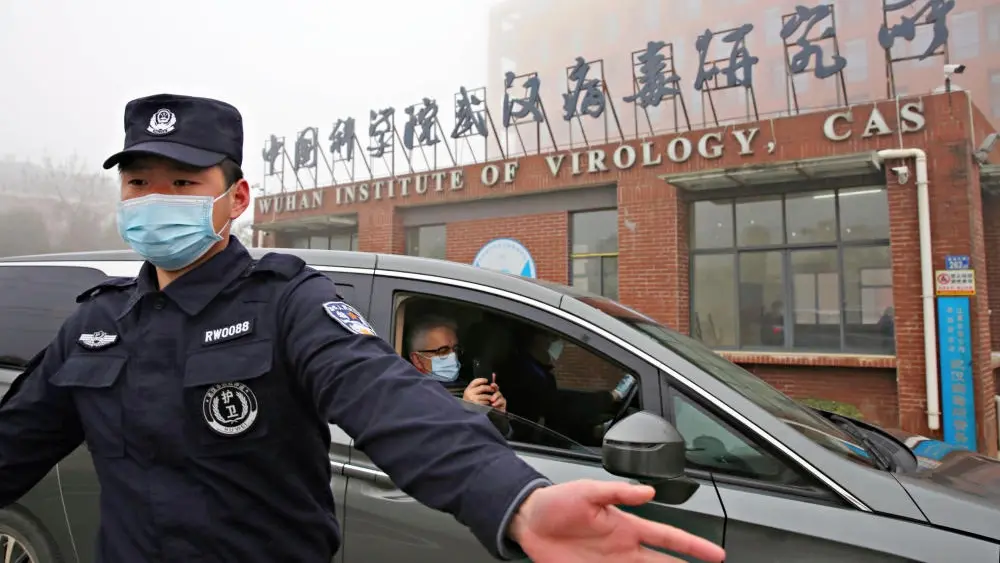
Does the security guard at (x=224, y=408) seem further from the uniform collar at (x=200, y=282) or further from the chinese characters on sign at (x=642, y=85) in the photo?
the chinese characters on sign at (x=642, y=85)

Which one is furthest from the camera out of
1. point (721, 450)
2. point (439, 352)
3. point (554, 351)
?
point (554, 351)

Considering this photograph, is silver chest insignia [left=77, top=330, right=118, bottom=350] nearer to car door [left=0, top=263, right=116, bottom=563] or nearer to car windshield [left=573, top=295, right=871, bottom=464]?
car door [left=0, top=263, right=116, bottom=563]

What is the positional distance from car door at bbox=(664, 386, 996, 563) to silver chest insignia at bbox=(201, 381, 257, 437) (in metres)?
1.17

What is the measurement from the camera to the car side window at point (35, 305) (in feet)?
8.17

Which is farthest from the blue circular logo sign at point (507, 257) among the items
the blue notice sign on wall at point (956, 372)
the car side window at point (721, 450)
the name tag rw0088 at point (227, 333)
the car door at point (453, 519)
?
the name tag rw0088 at point (227, 333)

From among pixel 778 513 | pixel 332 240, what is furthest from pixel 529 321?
pixel 332 240

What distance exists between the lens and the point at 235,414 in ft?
3.41

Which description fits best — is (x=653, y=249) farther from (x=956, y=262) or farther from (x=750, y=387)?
(x=750, y=387)

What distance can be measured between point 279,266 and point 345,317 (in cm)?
20

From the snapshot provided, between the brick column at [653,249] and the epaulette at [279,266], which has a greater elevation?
the brick column at [653,249]

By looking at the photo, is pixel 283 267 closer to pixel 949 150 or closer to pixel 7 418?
pixel 7 418

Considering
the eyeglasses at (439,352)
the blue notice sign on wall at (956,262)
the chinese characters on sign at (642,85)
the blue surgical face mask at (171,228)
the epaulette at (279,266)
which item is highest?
the chinese characters on sign at (642,85)

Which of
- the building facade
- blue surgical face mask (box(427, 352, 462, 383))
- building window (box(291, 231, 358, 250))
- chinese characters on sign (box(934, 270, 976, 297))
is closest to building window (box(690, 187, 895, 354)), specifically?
the building facade

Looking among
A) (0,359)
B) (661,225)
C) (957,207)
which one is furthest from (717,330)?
(0,359)
